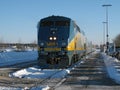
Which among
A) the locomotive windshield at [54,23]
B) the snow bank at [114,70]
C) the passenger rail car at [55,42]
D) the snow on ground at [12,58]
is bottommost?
the snow bank at [114,70]

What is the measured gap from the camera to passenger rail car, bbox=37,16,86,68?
105 ft

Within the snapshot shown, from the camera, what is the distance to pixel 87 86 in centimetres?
1911

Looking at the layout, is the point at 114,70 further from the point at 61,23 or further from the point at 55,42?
the point at 61,23

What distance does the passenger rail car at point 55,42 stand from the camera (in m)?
32.0

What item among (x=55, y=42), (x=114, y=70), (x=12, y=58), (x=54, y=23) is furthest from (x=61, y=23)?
(x=12, y=58)

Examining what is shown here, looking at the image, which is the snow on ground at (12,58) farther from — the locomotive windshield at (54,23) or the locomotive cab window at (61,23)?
the locomotive cab window at (61,23)

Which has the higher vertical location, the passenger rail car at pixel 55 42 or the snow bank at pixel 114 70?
the passenger rail car at pixel 55 42

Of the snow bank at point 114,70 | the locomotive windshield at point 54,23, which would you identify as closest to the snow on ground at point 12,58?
the locomotive windshield at point 54,23

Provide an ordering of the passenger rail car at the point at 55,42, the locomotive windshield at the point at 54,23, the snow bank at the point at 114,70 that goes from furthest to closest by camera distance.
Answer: the locomotive windshield at the point at 54,23, the passenger rail car at the point at 55,42, the snow bank at the point at 114,70

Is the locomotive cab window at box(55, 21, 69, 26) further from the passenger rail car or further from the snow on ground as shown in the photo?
the snow on ground

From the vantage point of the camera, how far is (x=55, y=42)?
→ 1272 inches

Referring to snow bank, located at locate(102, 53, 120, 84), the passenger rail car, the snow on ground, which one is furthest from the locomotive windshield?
the snow on ground

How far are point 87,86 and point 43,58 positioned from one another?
13120 mm

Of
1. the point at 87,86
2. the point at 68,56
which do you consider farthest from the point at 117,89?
the point at 68,56
